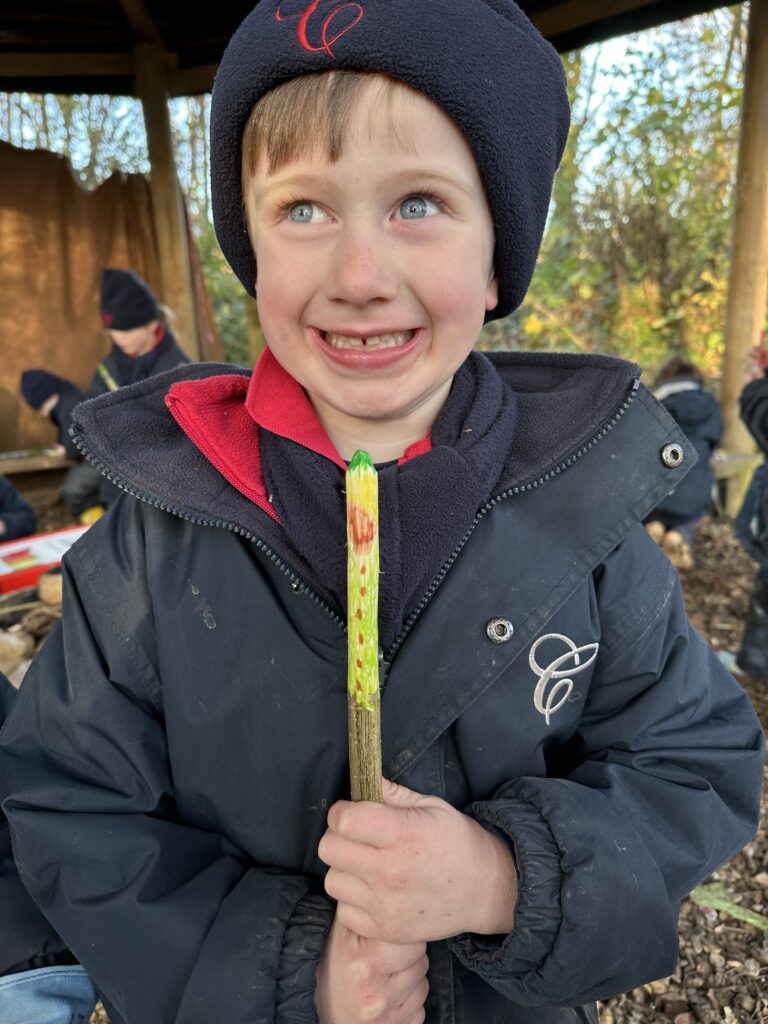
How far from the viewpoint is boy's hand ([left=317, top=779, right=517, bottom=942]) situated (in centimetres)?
97

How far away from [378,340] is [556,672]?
55cm

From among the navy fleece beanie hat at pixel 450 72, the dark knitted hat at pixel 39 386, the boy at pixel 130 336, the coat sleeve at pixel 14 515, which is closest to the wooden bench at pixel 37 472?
the dark knitted hat at pixel 39 386

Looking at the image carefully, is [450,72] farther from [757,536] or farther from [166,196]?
[166,196]

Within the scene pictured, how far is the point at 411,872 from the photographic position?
974 millimetres

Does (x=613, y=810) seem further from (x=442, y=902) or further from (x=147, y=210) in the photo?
(x=147, y=210)

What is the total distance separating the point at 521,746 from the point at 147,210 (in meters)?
7.07

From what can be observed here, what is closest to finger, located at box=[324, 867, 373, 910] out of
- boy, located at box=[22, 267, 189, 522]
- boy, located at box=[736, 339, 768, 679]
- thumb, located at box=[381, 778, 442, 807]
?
thumb, located at box=[381, 778, 442, 807]

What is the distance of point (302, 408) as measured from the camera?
1247 mm

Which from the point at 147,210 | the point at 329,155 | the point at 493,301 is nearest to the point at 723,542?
the point at 493,301

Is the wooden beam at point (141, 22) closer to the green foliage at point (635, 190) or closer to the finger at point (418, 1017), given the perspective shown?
the green foliage at point (635, 190)

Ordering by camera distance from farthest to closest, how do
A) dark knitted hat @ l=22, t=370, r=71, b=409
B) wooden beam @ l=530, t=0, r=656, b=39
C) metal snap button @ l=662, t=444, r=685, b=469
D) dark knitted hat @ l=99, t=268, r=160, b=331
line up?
1. dark knitted hat @ l=22, t=370, r=71, b=409
2. dark knitted hat @ l=99, t=268, r=160, b=331
3. wooden beam @ l=530, t=0, r=656, b=39
4. metal snap button @ l=662, t=444, r=685, b=469

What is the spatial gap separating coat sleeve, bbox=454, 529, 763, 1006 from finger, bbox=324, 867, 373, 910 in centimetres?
21

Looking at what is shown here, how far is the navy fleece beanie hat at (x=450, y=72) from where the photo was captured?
3.20ft

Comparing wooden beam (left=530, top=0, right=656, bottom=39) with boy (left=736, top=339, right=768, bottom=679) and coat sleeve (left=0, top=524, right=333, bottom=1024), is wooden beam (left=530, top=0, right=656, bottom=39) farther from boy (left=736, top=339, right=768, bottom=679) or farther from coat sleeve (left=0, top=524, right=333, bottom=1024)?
coat sleeve (left=0, top=524, right=333, bottom=1024)
